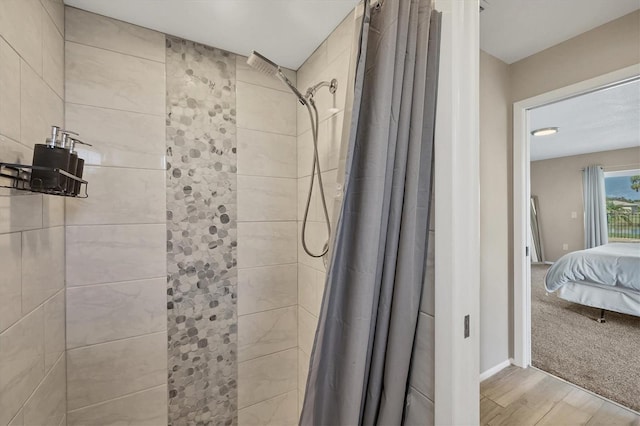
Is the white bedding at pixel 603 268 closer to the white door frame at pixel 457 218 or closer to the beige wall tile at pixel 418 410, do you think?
the white door frame at pixel 457 218

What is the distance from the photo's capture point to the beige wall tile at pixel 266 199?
5.18 ft

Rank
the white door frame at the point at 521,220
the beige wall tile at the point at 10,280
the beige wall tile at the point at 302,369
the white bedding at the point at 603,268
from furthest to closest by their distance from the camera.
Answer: the white bedding at the point at 603,268 → the white door frame at the point at 521,220 → the beige wall tile at the point at 302,369 → the beige wall tile at the point at 10,280

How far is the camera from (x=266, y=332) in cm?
166

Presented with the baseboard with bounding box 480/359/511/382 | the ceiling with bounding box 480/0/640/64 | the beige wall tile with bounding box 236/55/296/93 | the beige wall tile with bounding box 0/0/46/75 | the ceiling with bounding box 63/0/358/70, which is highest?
the ceiling with bounding box 480/0/640/64

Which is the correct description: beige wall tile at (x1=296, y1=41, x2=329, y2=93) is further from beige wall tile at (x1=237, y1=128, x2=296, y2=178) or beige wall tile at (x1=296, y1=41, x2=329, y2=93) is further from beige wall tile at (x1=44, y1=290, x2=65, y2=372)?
beige wall tile at (x1=44, y1=290, x2=65, y2=372)

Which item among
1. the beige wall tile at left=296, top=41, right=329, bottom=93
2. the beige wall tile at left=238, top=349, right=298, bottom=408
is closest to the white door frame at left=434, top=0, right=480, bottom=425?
the beige wall tile at left=296, top=41, right=329, bottom=93

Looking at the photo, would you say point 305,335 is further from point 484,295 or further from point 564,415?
point 564,415

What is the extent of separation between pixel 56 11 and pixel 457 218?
1.78 metres

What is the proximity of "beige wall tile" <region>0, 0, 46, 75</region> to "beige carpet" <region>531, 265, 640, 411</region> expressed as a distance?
359 centimetres

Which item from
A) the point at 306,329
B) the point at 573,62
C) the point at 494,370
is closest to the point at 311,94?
the point at 306,329

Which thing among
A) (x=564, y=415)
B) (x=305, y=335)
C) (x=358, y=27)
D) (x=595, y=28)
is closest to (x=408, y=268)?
(x=358, y=27)

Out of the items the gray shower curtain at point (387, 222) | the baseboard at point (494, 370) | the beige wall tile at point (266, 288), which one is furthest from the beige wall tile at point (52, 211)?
the baseboard at point (494, 370)

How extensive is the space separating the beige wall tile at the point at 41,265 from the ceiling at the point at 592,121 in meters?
3.12

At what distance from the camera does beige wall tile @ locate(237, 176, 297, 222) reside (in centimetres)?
158
